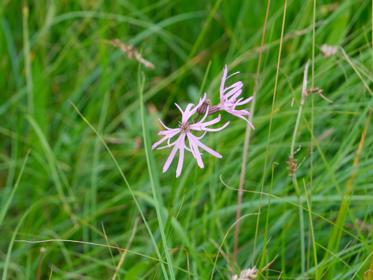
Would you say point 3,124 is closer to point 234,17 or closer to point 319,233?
point 234,17

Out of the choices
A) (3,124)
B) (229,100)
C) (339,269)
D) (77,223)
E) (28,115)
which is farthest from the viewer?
(3,124)

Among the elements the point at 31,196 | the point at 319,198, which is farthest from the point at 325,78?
the point at 31,196

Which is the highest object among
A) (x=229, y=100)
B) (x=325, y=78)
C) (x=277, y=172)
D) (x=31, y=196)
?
(x=229, y=100)

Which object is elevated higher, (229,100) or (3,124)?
(229,100)

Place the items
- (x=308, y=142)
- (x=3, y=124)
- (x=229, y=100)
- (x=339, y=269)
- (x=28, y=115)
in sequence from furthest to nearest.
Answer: (x=3, y=124)
(x=28, y=115)
(x=308, y=142)
(x=339, y=269)
(x=229, y=100)

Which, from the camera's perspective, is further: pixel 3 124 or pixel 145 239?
pixel 3 124

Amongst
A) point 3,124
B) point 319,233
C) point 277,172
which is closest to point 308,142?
point 277,172
